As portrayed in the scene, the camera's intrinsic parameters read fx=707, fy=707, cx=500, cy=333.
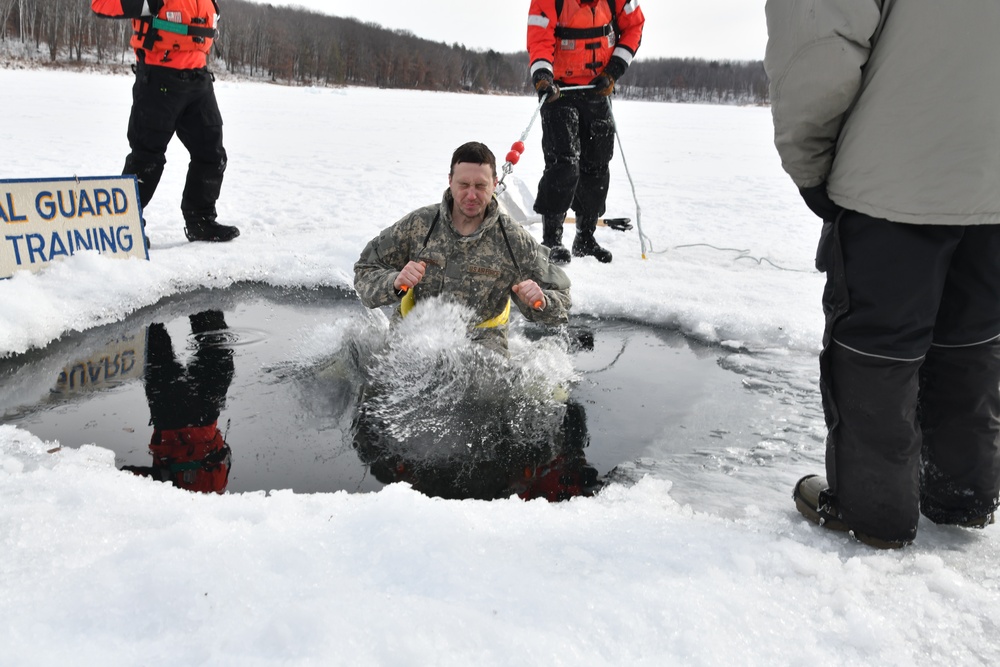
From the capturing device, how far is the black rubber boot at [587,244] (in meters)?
6.08

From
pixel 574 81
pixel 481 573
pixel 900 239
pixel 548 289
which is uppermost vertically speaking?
pixel 574 81

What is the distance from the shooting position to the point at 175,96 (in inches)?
213

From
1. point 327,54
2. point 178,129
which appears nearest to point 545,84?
point 178,129

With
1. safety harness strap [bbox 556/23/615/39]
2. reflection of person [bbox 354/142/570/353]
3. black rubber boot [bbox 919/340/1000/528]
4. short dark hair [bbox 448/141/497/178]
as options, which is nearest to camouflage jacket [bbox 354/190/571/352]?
reflection of person [bbox 354/142/570/353]

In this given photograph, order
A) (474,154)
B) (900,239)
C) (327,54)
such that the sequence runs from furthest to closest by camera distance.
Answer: (327,54) → (474,154) → (900,239)

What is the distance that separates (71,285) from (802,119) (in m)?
4.08

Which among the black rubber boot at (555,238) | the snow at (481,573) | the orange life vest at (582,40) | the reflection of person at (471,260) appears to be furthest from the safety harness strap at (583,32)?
the snow at (481,573)

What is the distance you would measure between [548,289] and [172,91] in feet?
12.0

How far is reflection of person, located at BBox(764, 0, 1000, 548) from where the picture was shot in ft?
5.85

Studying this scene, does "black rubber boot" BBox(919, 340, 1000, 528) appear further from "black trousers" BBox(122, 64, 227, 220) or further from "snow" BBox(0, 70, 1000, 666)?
"black trousers" BBox(122, 64, 227, 220)

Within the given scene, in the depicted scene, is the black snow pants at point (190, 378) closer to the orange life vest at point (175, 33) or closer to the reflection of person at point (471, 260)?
the reflection of person at point (471, 260)

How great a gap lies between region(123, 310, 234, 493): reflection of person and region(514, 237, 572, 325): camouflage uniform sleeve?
150cm

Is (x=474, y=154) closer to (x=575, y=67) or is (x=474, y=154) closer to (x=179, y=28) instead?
(x=575, y=67)

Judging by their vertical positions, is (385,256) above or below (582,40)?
below
